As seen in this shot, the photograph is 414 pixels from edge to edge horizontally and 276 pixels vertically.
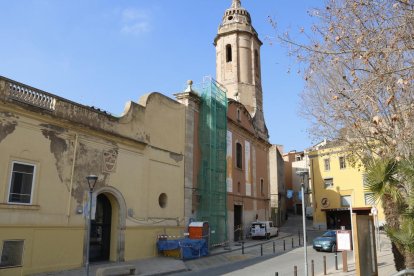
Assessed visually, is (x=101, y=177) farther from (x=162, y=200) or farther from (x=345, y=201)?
(x=345, y=201)

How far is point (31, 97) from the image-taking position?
1586 cm

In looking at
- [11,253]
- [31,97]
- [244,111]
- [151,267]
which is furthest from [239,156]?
[11,253]

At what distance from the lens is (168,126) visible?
24.3 metres

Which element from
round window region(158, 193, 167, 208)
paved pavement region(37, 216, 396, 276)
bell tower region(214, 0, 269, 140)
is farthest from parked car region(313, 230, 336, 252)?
bell tower region(214, 0, 269, 140)

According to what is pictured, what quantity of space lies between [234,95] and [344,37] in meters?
28.7

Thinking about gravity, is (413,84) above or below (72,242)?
above

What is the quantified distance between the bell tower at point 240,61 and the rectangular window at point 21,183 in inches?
981

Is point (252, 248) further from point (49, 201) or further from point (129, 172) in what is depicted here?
point (49, 201)

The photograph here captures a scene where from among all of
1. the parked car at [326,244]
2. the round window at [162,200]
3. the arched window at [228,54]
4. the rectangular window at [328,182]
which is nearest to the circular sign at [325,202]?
the rectangular window at [328,182]

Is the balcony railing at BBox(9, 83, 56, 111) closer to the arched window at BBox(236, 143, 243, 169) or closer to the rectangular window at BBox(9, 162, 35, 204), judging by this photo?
the rectangular window at BBox(9, 162, 35, 204)

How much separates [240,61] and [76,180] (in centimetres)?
2545

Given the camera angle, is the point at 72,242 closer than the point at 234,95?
Yes

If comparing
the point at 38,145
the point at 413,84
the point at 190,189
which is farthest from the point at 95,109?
the point at 413,84

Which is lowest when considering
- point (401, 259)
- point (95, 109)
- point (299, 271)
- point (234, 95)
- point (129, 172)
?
point (299, 271)
